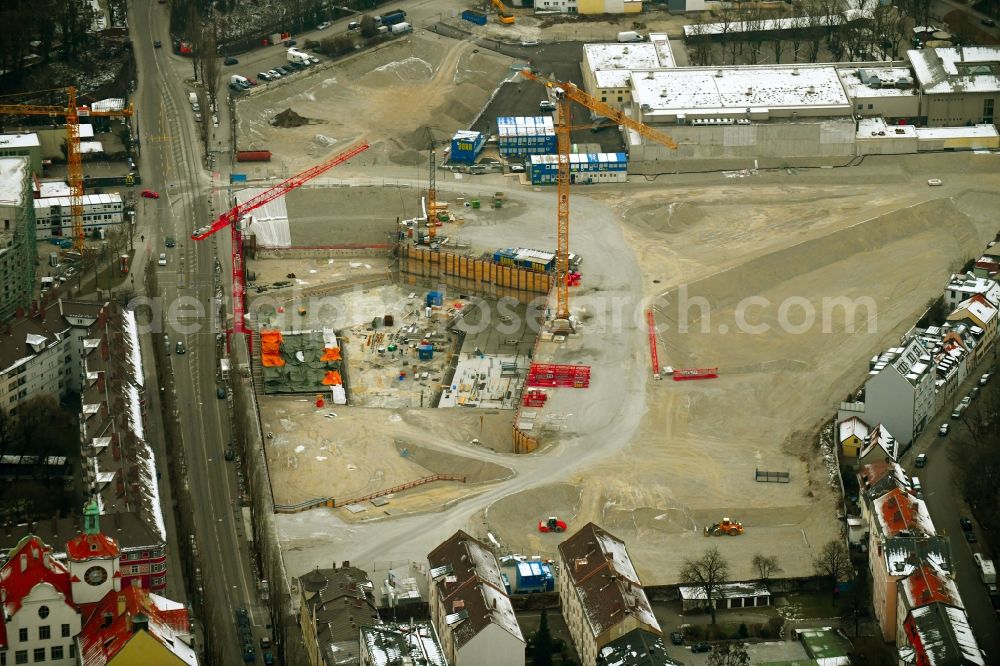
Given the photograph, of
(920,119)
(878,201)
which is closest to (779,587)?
(878,201)

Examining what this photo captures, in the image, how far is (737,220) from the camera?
16325cm

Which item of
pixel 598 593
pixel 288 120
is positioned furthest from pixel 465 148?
pixel 598 593

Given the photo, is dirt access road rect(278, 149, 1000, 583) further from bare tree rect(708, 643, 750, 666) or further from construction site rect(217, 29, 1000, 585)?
bare tree rect(708, 643, 750, 666)

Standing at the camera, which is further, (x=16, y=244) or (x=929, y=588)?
(x=16, y=244)

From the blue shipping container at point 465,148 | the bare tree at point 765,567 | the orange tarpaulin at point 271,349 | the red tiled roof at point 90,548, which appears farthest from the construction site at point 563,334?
the red tiled roof at point 90,548

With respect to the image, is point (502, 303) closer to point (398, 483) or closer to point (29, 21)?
point (398, 483)

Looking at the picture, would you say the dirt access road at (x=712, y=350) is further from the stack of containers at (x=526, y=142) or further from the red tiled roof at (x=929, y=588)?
the red tiled roof at (x=929, y=588)

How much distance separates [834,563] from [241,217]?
65905mm

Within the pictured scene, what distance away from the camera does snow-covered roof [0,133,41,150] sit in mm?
168125

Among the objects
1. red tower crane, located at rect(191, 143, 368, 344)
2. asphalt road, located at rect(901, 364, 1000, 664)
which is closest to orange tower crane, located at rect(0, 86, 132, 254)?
red tower crane, located at rect(191, 143, 368, 344)

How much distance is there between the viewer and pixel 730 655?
358 feet

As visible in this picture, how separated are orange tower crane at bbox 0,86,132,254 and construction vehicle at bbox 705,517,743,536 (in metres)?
59.5

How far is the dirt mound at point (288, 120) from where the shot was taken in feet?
598

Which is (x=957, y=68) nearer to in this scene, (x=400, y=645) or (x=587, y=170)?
(x=587, y=170)
